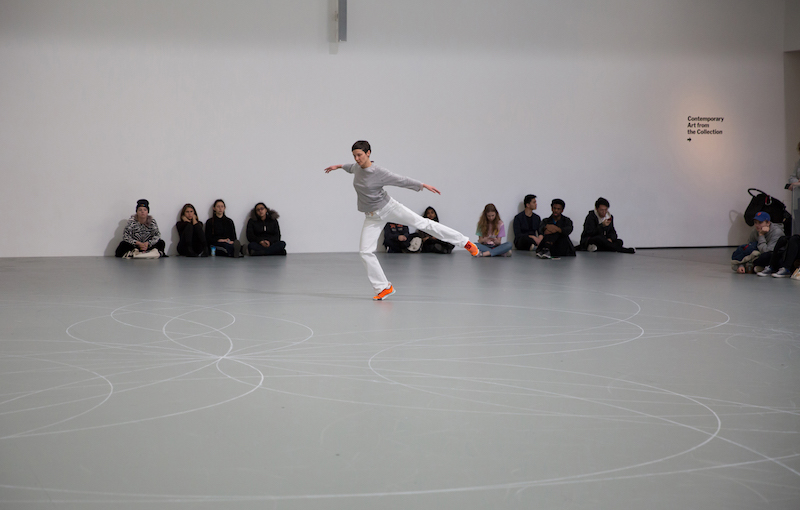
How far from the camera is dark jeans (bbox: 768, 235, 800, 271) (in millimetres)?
8188

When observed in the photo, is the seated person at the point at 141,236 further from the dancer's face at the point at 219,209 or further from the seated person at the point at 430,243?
the seated person at the point at 430,243

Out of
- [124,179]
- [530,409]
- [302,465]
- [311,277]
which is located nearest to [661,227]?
[311,277]

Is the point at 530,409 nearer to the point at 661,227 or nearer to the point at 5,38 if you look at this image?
the point at 5,38

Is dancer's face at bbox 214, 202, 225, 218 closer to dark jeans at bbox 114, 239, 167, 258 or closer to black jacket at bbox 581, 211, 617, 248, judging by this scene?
dark jeans at bbox 114, 239, 167, 258

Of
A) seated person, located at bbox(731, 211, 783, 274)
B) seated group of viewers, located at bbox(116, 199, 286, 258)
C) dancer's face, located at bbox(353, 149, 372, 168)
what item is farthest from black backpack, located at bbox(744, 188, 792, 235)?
dancer's face, located at bbox(353, 149, 372, 168)

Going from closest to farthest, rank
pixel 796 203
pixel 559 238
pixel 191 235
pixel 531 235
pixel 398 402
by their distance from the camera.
→ pixel 398 402 → pixel 796 203 → pixel 191 235 → pixel 559 238 → pixel 531 235

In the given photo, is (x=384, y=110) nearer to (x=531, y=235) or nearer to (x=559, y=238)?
(x=531, y=235)

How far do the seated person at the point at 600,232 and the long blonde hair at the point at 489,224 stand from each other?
1.76 m

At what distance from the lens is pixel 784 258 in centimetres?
832

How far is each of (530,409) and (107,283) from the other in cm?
584

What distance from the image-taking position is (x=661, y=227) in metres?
13.9

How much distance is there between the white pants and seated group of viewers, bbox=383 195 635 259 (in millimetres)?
4786

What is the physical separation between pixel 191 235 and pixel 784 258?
8446 millimetres

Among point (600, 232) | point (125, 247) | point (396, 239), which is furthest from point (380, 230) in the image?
point (600, 232)
